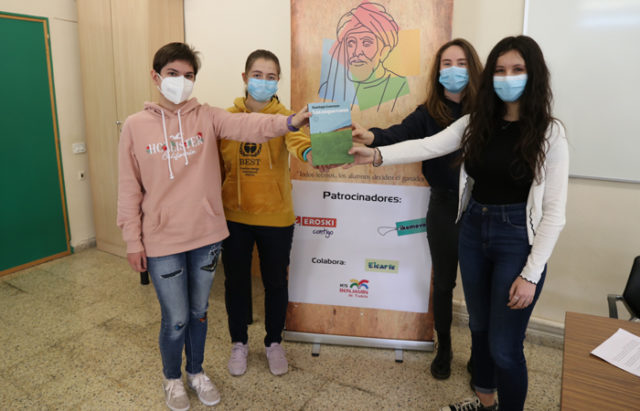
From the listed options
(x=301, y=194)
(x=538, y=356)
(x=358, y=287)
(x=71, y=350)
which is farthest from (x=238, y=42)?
(x=538, y=356)

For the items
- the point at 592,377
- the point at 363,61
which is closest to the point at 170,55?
the point at 363,61

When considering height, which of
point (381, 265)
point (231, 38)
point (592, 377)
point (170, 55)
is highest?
point (231, 38)

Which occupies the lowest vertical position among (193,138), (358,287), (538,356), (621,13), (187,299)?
(538,356)

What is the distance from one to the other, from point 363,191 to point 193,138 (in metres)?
1.01

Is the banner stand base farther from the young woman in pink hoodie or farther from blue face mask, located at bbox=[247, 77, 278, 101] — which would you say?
blue face mask, located at bbox=[247, 77, 278, 101]

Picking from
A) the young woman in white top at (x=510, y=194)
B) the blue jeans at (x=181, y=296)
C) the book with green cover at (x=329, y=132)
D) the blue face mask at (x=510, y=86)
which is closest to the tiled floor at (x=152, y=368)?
the blue jeans at (x=181, y=296)

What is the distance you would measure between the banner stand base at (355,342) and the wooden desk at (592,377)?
1.37 meters

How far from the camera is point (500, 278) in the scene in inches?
66.4

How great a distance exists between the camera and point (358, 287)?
266cm

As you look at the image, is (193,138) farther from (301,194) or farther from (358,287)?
(358,287)

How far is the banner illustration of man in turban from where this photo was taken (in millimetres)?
2338

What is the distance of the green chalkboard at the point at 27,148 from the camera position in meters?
3.60

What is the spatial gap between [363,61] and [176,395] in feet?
6.26

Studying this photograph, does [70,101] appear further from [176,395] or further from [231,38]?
[176,395]
